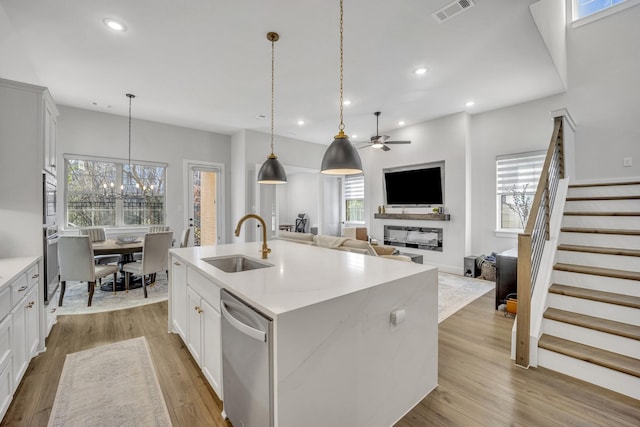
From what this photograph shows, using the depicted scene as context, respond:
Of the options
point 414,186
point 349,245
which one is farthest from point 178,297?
point 414,186

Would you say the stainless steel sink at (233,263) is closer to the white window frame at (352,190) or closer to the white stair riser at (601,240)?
the white stair riser at (601,240)

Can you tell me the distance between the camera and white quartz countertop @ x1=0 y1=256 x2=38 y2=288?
1.83m

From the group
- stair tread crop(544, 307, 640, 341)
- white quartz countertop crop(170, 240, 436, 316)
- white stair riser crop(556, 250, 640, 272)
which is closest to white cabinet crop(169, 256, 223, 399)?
white quartz countertop crop(170, 240, 436, 316)

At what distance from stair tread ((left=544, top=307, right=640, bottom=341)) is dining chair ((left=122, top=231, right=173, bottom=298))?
15.0 feet

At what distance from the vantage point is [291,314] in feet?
3.80

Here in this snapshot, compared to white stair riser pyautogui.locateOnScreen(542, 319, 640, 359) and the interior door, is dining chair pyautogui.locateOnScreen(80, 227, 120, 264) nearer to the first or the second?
the interior door

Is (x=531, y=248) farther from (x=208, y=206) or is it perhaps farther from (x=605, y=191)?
(x=208, y=206)

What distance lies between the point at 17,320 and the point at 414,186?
241 inches

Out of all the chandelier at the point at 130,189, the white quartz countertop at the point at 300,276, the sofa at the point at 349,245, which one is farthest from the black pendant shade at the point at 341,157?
the chandelier at the point at 130,189

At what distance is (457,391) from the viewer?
2.01 m

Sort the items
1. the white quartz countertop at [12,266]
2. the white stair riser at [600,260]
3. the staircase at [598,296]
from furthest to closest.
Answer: the white stair riser at [600,260]
the staircase at [598,296]
the white quartz countertop at [12,266]

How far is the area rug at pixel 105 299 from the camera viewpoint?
3570mm

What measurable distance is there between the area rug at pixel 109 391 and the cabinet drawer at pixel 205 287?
Result: 29.2 inches

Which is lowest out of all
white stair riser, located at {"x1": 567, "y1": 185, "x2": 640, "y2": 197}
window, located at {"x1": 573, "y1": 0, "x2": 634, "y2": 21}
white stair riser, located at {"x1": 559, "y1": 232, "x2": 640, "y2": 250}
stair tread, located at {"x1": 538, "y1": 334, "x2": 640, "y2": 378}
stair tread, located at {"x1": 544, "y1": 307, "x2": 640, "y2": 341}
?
stair tread, located at {"x1": 538, "y1": 334, "x2": 640, "y2": 378}
